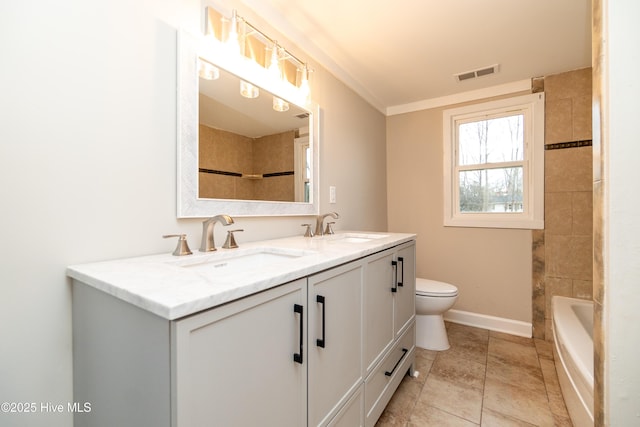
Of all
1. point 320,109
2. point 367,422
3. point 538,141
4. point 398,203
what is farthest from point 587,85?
point 367,422

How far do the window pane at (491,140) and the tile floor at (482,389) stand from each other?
165 centimetres

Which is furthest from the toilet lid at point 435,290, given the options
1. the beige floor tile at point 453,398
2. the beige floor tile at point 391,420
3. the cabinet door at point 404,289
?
the beige floor tile at point 391,420

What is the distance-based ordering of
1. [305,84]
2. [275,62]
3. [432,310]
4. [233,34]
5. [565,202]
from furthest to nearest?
[565,202], [432,310], [305,84], [275,62], [233,34]

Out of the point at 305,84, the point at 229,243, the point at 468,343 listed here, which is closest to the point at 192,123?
the point at 229,243

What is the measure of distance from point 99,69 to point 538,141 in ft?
9.85

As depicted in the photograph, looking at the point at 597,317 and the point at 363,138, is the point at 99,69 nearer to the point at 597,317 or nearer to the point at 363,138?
the point at 597,317

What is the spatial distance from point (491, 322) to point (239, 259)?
253cm

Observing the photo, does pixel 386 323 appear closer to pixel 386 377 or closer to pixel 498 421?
pixel 386 377

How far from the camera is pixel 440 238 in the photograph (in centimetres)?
287

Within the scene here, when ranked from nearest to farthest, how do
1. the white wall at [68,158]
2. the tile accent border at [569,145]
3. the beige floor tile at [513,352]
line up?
the white wall at [68,158]
the beige floor tile at [513,352]
the tile accent border at [569,145]

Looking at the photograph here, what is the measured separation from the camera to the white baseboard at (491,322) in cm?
247

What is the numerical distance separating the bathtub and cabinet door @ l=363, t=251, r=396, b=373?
855 millimetres

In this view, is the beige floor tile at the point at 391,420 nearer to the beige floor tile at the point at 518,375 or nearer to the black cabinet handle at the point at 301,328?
the beige floor tile at the point at 518,375

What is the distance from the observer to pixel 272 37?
1622mm
